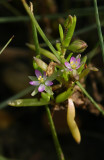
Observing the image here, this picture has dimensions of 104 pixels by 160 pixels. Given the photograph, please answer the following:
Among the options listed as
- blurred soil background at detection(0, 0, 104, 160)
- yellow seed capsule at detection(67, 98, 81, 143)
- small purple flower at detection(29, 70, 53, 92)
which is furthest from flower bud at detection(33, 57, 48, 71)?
blurred soil background at detection(0, 0, 104, 160)

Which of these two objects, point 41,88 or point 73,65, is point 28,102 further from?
point 73,65

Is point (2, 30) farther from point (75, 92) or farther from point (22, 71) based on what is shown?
point (75, 92)

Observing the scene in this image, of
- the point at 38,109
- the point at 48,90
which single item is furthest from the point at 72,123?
the point at 38,109

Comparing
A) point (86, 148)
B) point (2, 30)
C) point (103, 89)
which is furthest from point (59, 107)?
point (2, 30)

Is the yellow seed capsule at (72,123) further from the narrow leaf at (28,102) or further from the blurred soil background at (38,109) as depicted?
the blurred soil background at (38,109)

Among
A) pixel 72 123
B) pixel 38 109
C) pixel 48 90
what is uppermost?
pixel 38 109

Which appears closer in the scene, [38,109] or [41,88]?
[41,88]

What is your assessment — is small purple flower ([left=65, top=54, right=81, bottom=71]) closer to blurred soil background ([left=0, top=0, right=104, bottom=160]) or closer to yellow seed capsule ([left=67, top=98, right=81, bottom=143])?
yellow seed capsule ([left=67, top=98, right=81, bottom=143])

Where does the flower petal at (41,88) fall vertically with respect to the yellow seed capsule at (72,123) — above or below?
above

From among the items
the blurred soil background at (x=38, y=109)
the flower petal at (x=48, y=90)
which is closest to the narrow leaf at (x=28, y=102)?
the flower petal at (x=48, y=90)
